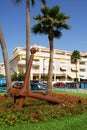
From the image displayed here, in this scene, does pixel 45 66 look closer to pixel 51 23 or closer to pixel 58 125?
pixel 51 23

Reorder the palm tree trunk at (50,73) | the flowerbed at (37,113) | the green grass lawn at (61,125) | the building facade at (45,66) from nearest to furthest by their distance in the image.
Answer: the green grass lawn at (61,125), the flowerbed at (37,113), the palm tree trunk at (50,73), the building facade at (45,66)

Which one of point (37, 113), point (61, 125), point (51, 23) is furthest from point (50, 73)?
point (61, 125)

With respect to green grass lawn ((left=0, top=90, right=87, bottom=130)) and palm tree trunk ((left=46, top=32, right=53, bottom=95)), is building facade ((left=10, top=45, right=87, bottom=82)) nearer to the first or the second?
palm tree trunk ((left=46, top=32, right=53, bottom=95))

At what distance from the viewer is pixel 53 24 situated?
30375mm

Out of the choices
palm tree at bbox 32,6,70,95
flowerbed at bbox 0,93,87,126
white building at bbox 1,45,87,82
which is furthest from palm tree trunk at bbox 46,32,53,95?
white building at bbox 1,45,87,82

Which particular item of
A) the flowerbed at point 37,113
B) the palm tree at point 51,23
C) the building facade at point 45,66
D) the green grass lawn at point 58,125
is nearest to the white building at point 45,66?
the building facade at point 45,66

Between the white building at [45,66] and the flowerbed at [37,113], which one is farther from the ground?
the white building at [45,66]

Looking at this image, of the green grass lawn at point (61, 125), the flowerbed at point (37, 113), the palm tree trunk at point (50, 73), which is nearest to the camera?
the green grass lawn at point (61, 125)

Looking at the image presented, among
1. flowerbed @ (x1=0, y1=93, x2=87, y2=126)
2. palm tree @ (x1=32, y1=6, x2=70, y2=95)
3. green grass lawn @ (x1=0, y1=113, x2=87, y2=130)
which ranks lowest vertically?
green grass lawn @ (x1=0, y1=113, x2=87, y2=130)

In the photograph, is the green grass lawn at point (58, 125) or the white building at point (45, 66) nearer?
the green grass lawn at point (58, 125)

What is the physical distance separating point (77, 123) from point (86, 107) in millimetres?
3683

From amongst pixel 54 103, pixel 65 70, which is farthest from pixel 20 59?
pixel 54 103

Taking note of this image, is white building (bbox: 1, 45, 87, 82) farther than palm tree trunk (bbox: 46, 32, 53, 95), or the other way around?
white building (bbox: 1, 45, 87, 82)

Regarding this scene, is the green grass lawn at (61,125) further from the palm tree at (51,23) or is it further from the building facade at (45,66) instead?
the building facade at (45,66)
